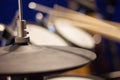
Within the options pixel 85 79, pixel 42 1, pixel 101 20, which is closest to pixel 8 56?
pixel 85 79

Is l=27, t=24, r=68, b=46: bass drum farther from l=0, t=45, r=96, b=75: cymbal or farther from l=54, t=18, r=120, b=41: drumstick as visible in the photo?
l=0, t=45, r=96, b=75: cymbal

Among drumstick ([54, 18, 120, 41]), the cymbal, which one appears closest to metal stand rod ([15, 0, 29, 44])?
the cymbal

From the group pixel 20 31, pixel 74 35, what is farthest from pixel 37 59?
pixel 74 35

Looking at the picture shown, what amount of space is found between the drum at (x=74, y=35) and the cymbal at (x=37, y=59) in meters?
0.66

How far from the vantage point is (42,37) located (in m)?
1.62

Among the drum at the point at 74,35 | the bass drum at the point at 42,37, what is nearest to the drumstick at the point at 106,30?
the drum at the point at 74,35

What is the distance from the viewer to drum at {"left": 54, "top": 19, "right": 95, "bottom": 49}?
143 centimetres

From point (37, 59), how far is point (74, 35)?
2.94ft

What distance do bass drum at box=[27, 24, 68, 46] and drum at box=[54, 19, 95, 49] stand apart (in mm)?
45

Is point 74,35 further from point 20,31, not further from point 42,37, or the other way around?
point 20,31

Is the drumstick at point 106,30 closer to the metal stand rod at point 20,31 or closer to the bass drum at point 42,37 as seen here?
the bass drum at point 42,37

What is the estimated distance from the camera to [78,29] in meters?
1.60

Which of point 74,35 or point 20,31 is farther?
point 74,35

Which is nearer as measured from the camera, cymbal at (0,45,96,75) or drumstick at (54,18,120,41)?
cymbal at (0,45,96,75)
